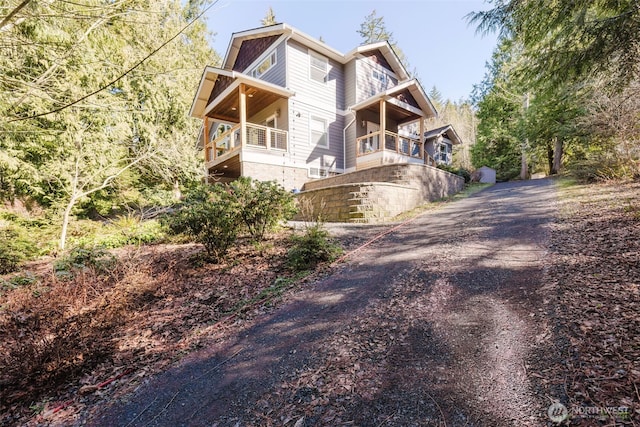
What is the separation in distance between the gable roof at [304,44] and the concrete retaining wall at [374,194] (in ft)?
23.4

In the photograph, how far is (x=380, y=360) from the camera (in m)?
2.45

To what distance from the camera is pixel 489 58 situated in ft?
76.5

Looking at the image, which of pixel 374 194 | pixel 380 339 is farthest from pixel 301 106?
pixel 380 339

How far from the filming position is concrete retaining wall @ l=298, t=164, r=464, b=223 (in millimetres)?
8617

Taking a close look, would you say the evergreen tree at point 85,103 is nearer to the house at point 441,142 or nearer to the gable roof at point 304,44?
the gable roof at point 304,44

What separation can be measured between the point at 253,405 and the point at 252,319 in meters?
1.52

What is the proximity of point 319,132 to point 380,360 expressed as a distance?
1327cm

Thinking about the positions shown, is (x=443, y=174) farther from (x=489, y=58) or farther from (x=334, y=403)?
(x=489, y=58)

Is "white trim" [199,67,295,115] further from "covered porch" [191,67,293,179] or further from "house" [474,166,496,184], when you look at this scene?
"house" [474,166,496,184]

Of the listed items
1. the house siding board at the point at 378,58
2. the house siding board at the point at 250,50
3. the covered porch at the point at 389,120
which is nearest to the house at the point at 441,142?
the covered porch at the point at 389,120

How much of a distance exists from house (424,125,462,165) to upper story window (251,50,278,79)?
13.8 meters

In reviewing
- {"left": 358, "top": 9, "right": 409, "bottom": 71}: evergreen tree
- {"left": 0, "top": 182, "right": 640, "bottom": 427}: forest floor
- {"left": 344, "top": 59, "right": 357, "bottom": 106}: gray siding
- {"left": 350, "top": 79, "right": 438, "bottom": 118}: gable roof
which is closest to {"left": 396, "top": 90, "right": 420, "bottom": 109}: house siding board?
{"left": 350, "top": 79, "right": 438, "bottom": 118}: gable roof

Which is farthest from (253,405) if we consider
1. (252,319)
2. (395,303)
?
(395,303)

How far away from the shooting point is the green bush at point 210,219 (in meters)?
5.26
